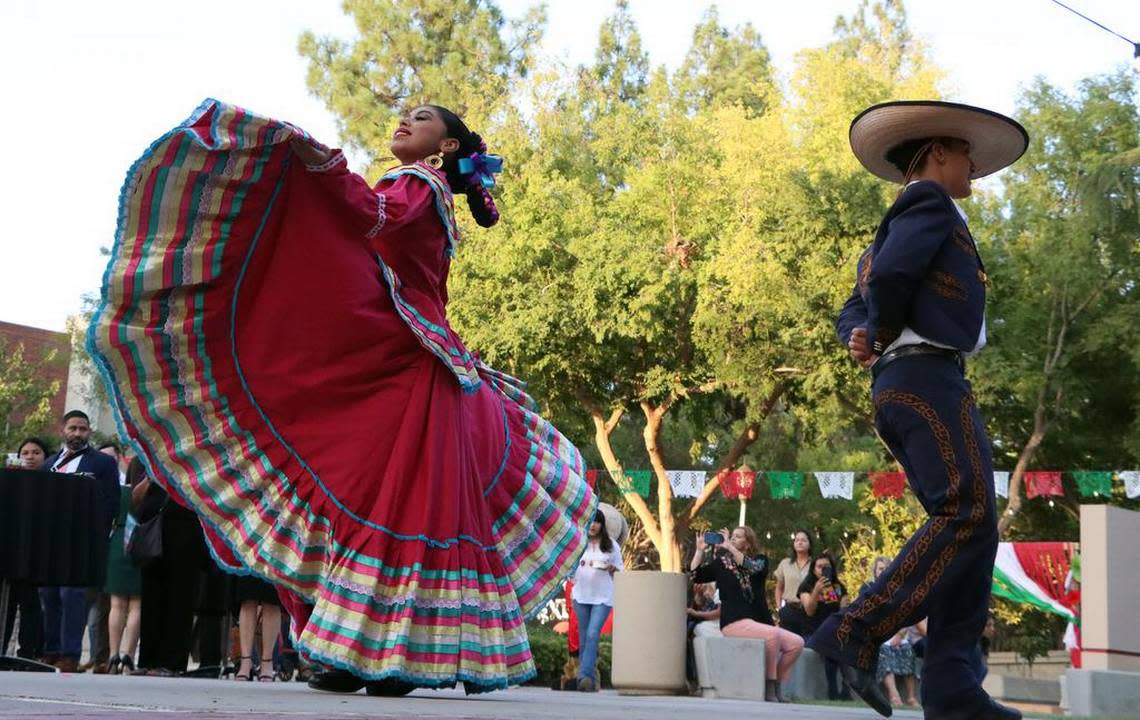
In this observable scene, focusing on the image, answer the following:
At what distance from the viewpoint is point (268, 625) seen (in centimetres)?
1009

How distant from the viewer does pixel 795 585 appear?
15039 mm

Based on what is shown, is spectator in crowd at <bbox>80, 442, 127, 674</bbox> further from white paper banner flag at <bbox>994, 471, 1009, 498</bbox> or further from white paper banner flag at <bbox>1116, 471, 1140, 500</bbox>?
white paper banner flag at <bbox>1116, 471, 1140, 500</bbox>

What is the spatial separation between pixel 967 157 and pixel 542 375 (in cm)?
2610

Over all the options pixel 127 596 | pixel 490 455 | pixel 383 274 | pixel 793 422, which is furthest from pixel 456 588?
pixel 793 422

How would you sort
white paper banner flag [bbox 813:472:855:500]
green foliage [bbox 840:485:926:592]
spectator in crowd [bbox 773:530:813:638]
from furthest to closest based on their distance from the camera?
green foliage [bbox 840:485:926:592] → white paper banner flag [bbox 813:472:855:500] → spectator in crowd [bbox 773:530:813:638]

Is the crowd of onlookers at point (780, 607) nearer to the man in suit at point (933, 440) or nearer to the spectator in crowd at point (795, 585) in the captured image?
the spectator in crowd at point (795, 585)

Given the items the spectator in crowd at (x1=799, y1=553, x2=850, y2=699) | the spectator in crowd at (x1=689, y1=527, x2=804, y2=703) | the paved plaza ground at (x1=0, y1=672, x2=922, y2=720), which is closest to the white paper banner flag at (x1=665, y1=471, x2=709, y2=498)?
the spectator in crowd at (x1=799, y1=553, x2=850, y2=699)

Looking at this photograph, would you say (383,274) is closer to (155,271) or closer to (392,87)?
(155,271)

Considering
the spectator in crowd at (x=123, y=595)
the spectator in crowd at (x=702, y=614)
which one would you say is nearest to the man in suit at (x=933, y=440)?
the spectator in crowd at (x=123, y=595)

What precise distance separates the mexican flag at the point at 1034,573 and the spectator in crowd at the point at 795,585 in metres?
11.1

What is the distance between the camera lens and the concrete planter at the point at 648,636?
13555 mm

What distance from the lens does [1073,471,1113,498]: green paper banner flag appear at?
26.0 meters

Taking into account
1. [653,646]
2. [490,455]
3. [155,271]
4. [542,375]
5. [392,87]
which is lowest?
[653,646]

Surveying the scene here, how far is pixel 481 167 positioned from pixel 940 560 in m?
3.14
